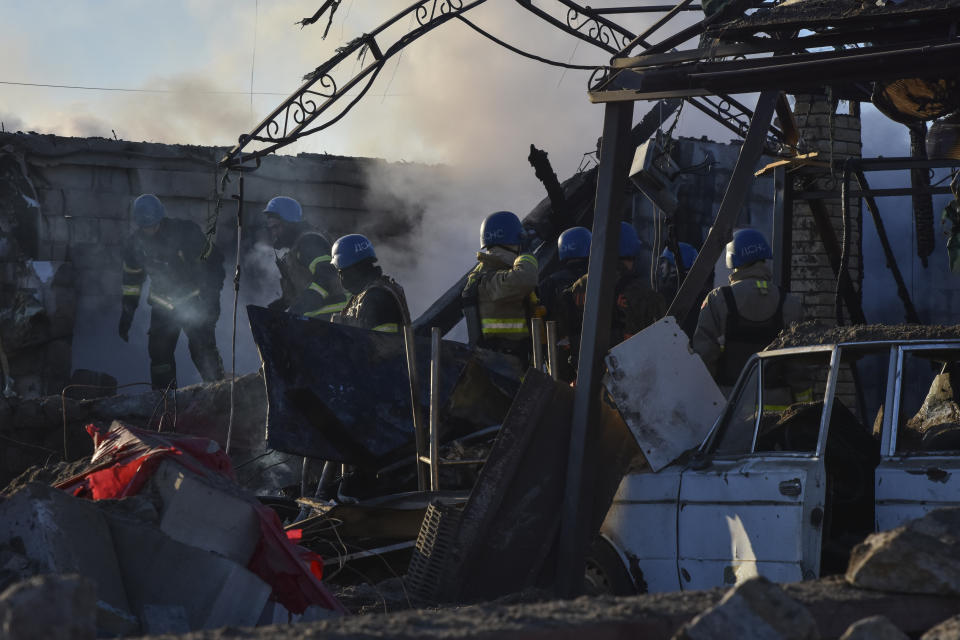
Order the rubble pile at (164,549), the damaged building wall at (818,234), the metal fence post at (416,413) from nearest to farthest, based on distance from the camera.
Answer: the rubble pile at (164,549), the metal fence post at (416,413), the damaged building wall at (818,234)

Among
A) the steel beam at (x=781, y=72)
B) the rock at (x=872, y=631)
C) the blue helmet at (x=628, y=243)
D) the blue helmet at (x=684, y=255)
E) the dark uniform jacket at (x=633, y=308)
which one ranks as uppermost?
the steel beam at (x=781, y=72)

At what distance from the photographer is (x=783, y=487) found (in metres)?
4.60

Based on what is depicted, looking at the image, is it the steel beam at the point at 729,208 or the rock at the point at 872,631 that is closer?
the rock at the point at 872,631

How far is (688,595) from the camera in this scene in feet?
12.6

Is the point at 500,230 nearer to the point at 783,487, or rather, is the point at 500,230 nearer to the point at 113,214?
the point at 783,487

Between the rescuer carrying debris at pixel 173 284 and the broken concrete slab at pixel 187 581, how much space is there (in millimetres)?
7149

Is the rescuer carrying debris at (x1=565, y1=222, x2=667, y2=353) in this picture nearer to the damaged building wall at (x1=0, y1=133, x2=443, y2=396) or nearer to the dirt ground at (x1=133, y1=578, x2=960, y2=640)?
the dirt ground at (x1=133, y1=578, x2=960, y2=640)

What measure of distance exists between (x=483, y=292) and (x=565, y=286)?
0.91m

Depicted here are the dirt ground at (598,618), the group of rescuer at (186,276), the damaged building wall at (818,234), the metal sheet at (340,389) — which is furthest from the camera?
the damaged building wall at (818,234)

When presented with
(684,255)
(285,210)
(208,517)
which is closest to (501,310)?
(285,210)

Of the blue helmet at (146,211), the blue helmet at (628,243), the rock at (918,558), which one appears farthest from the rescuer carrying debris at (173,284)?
the rock at (918,558)

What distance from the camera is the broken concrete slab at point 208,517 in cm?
494

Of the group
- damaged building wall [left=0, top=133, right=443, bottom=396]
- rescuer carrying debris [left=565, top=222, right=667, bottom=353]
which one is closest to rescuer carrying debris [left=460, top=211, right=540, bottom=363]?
rescuer carrying debris [left=565, top=222, right=667, bottom=353]

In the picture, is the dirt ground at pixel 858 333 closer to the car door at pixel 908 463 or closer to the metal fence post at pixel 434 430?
the car door at pixel 908 463
